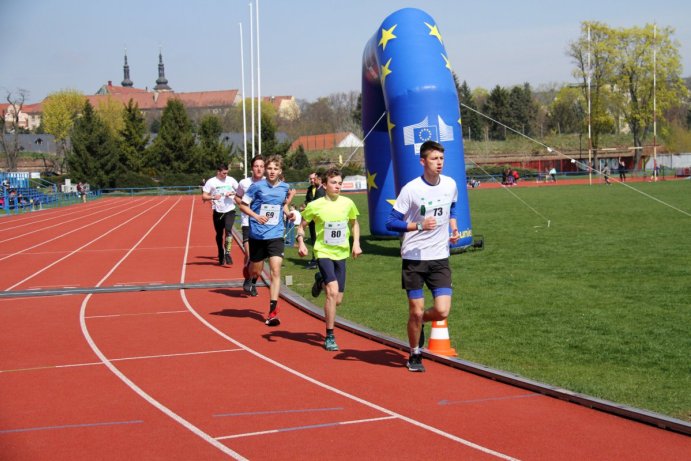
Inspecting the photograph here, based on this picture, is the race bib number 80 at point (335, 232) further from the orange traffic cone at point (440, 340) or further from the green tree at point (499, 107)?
the green tree at point (499, 107)

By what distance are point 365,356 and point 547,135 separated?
107 meters

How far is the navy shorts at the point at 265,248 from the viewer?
1075 centimetres

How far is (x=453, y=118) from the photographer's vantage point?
57.0 feet

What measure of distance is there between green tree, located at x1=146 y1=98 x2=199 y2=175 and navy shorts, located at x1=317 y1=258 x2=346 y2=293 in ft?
233

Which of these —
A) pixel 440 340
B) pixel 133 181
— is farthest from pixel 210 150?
pixel 440 340

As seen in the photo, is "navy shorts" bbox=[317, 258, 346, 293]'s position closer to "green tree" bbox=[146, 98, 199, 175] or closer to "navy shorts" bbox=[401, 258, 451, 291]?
"navy shorts" bbox=[401, 258, 451, 291]

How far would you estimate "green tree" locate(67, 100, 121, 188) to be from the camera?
2906 inches

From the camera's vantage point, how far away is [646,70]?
7419cm

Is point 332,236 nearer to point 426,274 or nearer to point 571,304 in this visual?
point 426,274

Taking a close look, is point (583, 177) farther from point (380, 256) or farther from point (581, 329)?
point (581, 329)

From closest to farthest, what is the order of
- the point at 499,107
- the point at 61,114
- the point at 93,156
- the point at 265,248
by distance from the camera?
1. the point at 265,248
2. the point at 93,156
3. the point at 61,114
4. the point at 499,107

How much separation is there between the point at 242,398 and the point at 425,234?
7.20 feet

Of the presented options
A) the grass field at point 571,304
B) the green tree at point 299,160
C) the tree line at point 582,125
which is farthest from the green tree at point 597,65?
the grass field at point 571,304

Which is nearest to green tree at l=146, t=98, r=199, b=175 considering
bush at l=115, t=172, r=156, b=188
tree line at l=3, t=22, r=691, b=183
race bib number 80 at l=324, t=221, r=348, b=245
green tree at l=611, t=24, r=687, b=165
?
tree line at l=3, t=22, r=691, b=183
